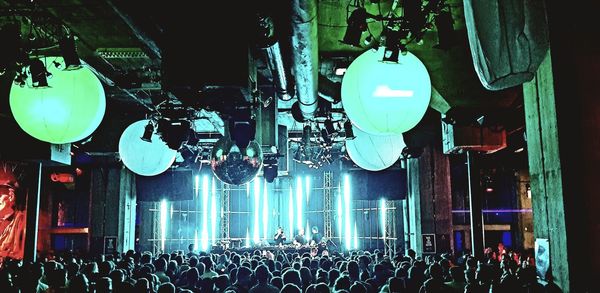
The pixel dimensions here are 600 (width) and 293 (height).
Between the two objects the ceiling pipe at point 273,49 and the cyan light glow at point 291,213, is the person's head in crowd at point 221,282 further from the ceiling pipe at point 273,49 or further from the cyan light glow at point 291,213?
the cyan light glow at point 291,213

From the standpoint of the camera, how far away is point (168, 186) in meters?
15.4

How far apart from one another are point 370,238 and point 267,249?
14.1ft

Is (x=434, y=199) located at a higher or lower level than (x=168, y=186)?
lower

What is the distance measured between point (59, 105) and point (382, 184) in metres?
11.4

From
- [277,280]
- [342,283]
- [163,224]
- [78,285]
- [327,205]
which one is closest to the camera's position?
[78,285]

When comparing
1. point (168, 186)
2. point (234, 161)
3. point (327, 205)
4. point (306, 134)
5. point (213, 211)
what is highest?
point (306, 134)

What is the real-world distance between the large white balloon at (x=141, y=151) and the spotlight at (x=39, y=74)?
206 cm

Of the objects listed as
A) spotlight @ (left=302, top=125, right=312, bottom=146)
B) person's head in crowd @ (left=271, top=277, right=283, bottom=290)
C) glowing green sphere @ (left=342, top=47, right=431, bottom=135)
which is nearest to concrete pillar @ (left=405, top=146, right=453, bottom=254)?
spotlight @ (left=302, top=125, right=312, bottom=146)

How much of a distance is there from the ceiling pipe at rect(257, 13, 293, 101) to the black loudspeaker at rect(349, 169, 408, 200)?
7.20m

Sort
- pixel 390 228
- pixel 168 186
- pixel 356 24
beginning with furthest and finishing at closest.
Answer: pixel 390 228
pixel 168 186
pixel 356 24

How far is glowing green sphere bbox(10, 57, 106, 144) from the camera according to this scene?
11.9 ft

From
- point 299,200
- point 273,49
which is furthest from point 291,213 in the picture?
point 273,49

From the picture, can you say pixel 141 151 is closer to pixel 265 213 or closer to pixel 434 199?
pixel 434 199

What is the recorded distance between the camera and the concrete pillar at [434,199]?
12867 mm
